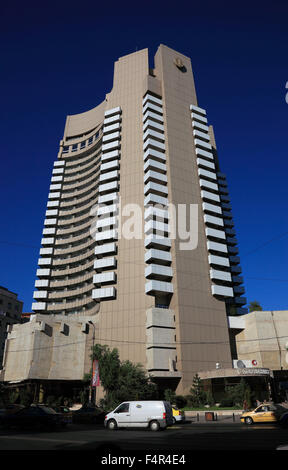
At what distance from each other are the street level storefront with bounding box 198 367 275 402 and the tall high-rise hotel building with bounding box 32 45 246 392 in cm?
331

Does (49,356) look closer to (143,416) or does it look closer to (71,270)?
(71,270)

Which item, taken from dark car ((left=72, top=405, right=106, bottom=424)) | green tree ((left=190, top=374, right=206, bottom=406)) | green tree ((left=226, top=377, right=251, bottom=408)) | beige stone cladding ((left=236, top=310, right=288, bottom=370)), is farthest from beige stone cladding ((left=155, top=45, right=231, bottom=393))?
dark car ((left=72, top=405, right=106, bottom=424))

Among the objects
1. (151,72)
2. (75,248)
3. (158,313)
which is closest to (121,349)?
(158,313)

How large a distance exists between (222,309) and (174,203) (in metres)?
21.8

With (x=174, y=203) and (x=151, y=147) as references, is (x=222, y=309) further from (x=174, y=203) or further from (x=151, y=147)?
(x=151, y=147)

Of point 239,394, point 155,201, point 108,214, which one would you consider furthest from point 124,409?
point 108,214

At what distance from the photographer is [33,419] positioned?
19.2m

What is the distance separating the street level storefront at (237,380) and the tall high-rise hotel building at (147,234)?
3.31 metres

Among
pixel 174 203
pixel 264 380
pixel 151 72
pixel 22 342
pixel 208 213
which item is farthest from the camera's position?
pixel 151 72

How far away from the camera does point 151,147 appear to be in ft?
221

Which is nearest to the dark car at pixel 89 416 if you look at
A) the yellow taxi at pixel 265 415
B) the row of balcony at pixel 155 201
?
the yellow taxi at pixel 265 415

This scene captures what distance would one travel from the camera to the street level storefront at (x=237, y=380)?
44.1 m

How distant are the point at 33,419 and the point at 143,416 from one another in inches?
266
